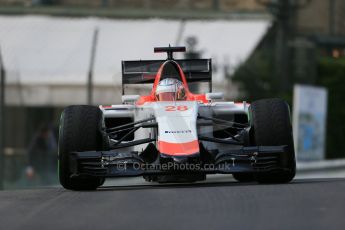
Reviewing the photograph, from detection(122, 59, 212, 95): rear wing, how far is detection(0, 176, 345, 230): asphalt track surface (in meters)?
3.12

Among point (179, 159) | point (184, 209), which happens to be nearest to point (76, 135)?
point (179, 159)

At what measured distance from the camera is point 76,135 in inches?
420

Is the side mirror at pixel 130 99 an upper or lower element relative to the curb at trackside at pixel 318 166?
upper

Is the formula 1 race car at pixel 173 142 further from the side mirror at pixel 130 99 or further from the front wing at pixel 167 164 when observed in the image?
the side mirror at pixel 130 99

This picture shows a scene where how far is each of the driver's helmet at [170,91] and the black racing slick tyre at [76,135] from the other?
3.37ft

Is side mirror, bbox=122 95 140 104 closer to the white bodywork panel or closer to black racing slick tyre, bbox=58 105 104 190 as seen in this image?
the white bodywork panel

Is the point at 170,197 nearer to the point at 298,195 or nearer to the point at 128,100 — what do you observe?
the point at 298,195

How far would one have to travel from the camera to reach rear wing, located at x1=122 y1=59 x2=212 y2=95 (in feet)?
41.9

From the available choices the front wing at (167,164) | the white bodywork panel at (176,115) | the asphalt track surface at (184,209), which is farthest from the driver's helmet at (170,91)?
the asphalt track surface at (184,209)

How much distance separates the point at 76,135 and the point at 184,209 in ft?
9.72

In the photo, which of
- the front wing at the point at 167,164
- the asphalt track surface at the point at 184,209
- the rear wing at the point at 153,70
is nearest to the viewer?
the asphalt track surface at the point at 184,209

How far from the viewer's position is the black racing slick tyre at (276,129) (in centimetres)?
1073

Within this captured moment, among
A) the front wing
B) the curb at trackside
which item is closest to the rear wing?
the front wing

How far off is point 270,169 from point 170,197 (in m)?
1.98
